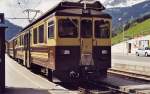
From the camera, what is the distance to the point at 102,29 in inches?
748

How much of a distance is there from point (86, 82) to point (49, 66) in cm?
187

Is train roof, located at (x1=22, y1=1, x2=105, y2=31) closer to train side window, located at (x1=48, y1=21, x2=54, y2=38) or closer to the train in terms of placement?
the train

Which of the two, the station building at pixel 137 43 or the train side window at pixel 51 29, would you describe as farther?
the station building at pixel 137 43

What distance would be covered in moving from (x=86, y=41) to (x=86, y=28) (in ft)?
1.90

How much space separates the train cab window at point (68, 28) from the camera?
1800 centimetres

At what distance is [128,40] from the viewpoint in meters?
81.1

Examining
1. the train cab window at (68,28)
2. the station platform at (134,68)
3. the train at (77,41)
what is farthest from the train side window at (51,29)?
the station platform at (134,68)

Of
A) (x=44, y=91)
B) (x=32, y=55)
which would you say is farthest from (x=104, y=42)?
(x=32, y=55)

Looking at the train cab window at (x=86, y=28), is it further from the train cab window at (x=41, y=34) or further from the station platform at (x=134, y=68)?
the station platform at (x=134, y=68)

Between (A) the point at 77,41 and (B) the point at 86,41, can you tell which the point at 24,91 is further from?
(B) the point at 86,41

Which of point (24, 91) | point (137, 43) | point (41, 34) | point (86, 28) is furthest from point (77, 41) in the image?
point (137, 43)

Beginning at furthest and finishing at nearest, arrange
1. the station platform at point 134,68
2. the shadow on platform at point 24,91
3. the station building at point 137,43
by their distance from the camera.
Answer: the station building at point 137,43, the station platform at point 134,68, the shadow on platform at point 24,91

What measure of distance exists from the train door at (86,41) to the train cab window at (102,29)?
1.19 feet

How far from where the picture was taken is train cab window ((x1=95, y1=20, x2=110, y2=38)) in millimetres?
18828
